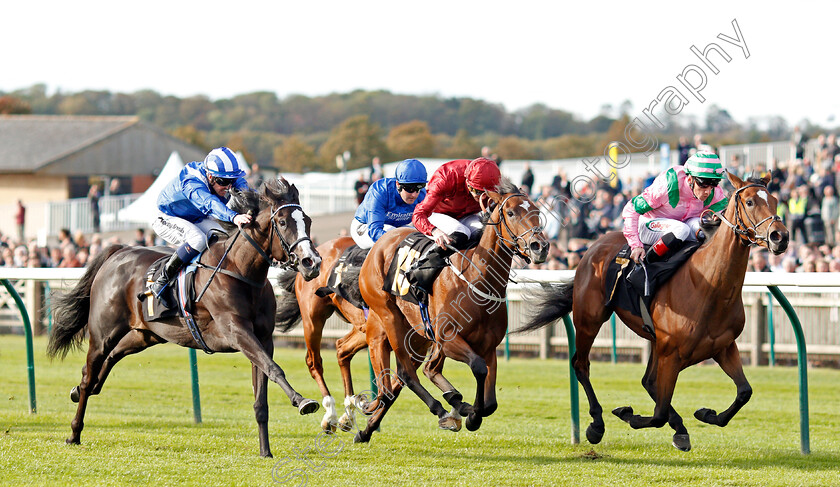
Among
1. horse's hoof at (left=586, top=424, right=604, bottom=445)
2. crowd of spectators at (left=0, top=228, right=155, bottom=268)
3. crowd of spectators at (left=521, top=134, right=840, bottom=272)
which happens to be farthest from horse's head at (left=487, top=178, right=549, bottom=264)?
crowd of spectators at (left=0, top=228, right=155, bottom=268)

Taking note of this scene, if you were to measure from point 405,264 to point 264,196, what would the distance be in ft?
3.08

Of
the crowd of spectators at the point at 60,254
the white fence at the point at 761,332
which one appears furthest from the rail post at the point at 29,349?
the crowd of spectators at the point at 60,254

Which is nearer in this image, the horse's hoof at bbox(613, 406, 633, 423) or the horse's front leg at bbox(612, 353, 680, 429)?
the horse's front leg at bbox(612, 353, 680, 429)

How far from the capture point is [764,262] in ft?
36.0

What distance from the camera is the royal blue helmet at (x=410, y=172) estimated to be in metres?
6.93

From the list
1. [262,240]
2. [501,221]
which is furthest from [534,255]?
[262,240]

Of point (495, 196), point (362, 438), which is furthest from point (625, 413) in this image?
point (362, 438)

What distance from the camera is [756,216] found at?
521 centimetres

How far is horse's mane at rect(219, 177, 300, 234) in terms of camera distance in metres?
5.81

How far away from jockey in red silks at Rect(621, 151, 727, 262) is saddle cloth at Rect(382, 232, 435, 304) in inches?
51.4

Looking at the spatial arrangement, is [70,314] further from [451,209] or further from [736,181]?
[736,181]

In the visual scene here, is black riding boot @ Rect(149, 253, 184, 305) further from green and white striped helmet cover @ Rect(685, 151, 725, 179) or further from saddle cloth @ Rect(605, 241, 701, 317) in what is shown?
green and white striped helmet cover @ Rect(685, 151, 725, 179)

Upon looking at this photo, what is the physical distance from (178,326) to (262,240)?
89 centimetres

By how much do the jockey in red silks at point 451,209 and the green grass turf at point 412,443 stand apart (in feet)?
3.82
